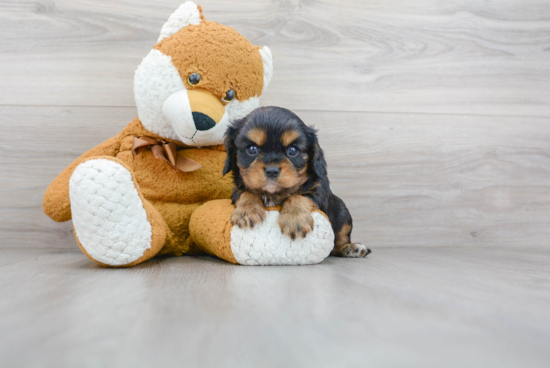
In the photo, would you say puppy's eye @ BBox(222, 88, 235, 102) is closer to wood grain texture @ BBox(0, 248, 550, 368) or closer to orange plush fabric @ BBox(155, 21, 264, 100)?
orange plush fabric @ BBox(155, 21, 264, 100)

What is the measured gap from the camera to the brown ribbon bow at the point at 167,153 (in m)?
1.42

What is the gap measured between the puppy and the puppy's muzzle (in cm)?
7

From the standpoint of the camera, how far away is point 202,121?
132 centimetres

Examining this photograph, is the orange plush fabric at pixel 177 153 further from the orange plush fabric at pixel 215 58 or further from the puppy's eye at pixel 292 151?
the puppy's eye at pixel 292 151

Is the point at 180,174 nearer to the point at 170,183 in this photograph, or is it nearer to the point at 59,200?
the point at 170,183

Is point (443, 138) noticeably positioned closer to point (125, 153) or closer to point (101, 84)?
point (125, 153)

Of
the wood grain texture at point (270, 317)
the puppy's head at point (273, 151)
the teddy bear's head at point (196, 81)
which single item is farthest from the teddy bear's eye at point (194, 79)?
the wood grain texture at point (270, 317)

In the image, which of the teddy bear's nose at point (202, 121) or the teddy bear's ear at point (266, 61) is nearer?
the teddy bear's nose at point (202, 121)

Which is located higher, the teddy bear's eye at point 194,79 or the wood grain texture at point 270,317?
the teddy bear's eye at point 194,79

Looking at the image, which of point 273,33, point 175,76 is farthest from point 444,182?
point 175,76

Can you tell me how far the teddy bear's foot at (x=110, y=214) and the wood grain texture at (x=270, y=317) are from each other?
0.20 ft

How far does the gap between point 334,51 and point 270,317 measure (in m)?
1.54

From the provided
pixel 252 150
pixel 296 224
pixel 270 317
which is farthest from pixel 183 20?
pixel 270 317

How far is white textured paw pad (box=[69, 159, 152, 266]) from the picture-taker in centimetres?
109
